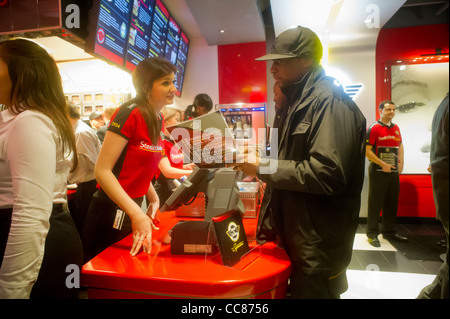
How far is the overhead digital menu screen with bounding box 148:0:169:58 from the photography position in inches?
159

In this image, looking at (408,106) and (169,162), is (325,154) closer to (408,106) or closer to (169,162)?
(169,162)

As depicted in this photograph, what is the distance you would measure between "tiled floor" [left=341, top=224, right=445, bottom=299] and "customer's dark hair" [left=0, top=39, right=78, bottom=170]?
276cm

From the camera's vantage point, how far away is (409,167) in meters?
5.17

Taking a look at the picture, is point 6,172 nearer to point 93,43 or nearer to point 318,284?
point 318,284

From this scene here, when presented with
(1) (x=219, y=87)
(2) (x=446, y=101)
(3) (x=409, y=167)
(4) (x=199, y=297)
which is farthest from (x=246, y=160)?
(3) (x=409, y=167)

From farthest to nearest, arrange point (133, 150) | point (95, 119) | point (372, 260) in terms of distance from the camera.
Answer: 1. point (95, 119)
2. point (372, 260)
3. point (133, 150)

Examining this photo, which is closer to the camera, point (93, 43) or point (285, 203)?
point (285, 203)

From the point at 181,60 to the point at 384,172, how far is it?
Answer: 396cm

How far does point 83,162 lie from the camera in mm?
2936

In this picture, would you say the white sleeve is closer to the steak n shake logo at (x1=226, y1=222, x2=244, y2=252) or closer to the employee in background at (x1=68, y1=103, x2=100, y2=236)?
the steak n shake logo at (x1=226, y1=222, x2=244, y2=252)

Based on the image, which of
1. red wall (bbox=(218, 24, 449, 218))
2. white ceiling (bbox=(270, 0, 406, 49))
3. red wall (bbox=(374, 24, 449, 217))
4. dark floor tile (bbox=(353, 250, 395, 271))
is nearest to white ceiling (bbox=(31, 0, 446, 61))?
white ceiling (bbox=(270, 0, 406, 49))

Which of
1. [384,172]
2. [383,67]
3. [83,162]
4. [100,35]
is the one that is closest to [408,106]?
[383,67]

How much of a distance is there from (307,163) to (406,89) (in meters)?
5.10

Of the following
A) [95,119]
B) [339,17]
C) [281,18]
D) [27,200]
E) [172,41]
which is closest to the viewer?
[27,200]
